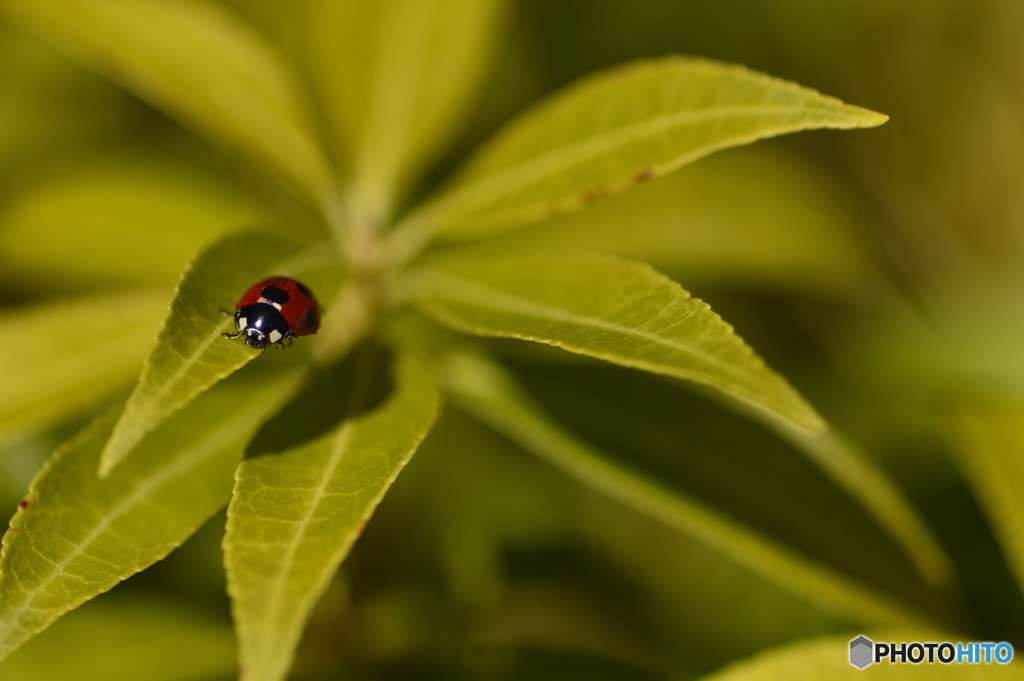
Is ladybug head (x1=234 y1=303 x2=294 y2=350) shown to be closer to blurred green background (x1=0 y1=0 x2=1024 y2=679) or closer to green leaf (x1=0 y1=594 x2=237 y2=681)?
blurred green background (x1=0 y1=0 x2=1024 y2=679)

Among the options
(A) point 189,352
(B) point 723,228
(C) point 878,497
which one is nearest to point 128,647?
(A) point 189,352

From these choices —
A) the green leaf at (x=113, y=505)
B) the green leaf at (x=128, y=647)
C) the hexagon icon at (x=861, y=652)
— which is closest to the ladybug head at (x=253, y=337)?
the green leaf at (x=113, y=505)

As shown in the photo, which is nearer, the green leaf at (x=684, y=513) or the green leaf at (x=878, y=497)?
the green leaf at (x=684, y=513)

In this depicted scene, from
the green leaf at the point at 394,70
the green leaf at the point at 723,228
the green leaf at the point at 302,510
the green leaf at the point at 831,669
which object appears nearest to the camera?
the green leaf at the point at 302,510

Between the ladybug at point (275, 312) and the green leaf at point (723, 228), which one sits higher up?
the green leaf at point (723, 228)

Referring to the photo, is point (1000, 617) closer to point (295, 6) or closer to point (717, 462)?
point (717, 462)

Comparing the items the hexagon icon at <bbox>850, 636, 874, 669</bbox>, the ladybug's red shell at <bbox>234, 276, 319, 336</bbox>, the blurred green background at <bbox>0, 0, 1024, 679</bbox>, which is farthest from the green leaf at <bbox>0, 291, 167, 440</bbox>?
the hexagon icon at <bbox>850, 636, 874, 669</bbox>

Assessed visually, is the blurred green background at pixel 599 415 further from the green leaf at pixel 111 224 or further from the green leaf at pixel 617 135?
the green leaf at pixel 617 135
